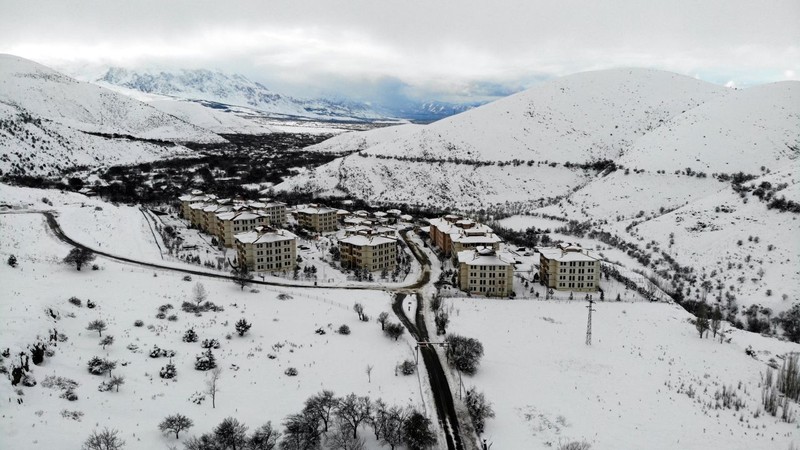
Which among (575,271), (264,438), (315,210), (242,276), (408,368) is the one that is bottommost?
(408,368)

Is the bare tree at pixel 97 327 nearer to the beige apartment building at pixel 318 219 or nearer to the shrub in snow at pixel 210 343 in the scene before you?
the shrub in snow at pixel 210 343

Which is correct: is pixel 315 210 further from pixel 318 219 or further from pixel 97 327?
pixel 97 327

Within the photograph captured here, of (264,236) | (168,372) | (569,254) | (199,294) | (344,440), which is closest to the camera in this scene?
(344,440)

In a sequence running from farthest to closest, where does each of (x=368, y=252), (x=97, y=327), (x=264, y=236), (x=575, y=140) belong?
1. (x=575, y=140)
2. (x=368, y=252)
3. (x=264, y=236)
4. (x=97, y=327)

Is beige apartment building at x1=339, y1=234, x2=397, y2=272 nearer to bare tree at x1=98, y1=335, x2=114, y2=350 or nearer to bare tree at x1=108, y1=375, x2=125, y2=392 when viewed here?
bare tree at x1=98, y1=335, x2=114, y2=350

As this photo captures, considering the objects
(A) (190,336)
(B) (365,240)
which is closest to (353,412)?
(A) (190,336)

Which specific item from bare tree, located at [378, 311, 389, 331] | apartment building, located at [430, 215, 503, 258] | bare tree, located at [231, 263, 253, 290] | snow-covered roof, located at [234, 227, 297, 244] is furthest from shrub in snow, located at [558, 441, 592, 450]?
snow-covered roof, located at [234, 227, 297, 244]

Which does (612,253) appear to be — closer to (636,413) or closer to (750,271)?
(750,271)

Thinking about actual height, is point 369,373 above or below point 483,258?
below
